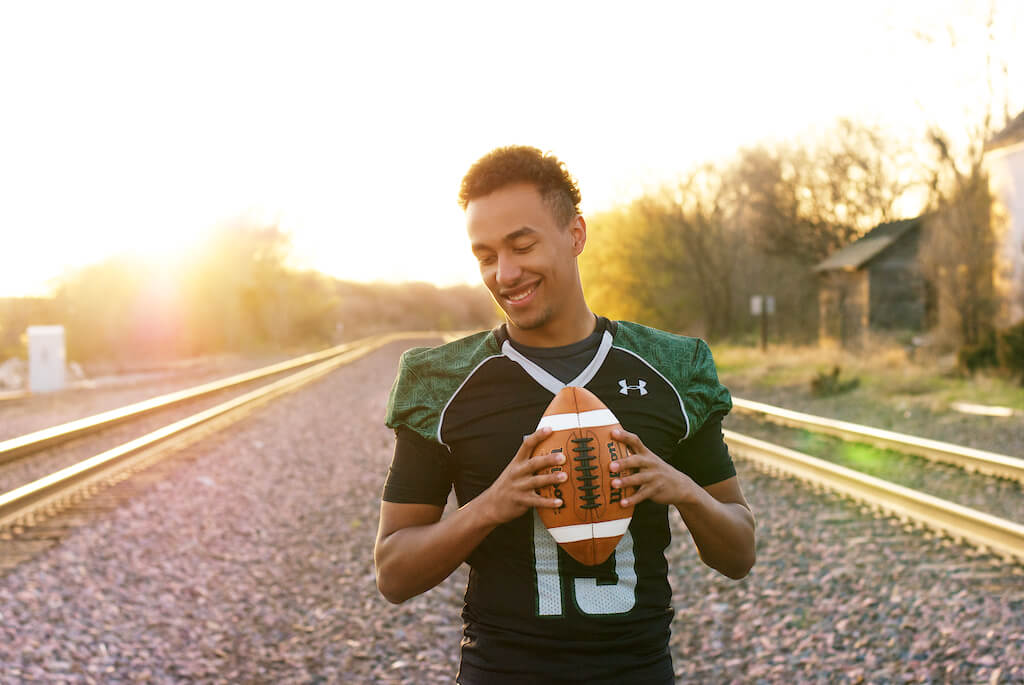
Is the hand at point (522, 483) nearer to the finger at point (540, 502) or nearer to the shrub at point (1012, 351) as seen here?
the finger at point (540, 502)

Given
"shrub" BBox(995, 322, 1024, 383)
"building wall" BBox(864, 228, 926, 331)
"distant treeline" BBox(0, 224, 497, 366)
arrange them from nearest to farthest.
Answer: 1. "shrub" BBox(995, 322, 1024, 383)
2. "building wall" BBox(864, 228, 926, 331)
3. "distant treeline" BBox(0, 224, 497, 366)

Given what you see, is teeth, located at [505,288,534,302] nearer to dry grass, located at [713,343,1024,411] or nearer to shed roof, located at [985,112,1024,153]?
dry grass, located at [713,343,1024,411]

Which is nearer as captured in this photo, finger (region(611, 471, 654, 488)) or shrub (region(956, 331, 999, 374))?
finger (region(611, 471, 654, 488))

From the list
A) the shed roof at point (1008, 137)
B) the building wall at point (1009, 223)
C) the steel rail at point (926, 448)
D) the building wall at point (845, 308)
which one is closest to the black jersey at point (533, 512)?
the steel rail at point (926, 448)

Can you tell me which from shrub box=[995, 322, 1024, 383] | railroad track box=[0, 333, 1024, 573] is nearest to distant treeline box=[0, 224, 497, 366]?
railroad track box=[0, 333, 1024, 573]

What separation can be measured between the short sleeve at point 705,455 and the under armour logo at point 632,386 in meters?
0.17

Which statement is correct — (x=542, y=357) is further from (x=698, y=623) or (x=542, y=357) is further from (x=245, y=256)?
(x=245, y=256)

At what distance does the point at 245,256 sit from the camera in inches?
2208

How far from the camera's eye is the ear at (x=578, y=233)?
1938 millimetres

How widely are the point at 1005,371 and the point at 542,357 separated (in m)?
17.8

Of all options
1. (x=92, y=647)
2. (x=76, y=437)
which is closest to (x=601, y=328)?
(x=92, y=647)

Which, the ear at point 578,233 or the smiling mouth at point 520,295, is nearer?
the smiling mouth at point 520,295

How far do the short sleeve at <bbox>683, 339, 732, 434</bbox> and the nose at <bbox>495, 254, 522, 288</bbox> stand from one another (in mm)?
459

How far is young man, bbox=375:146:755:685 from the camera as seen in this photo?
173 centimetres
